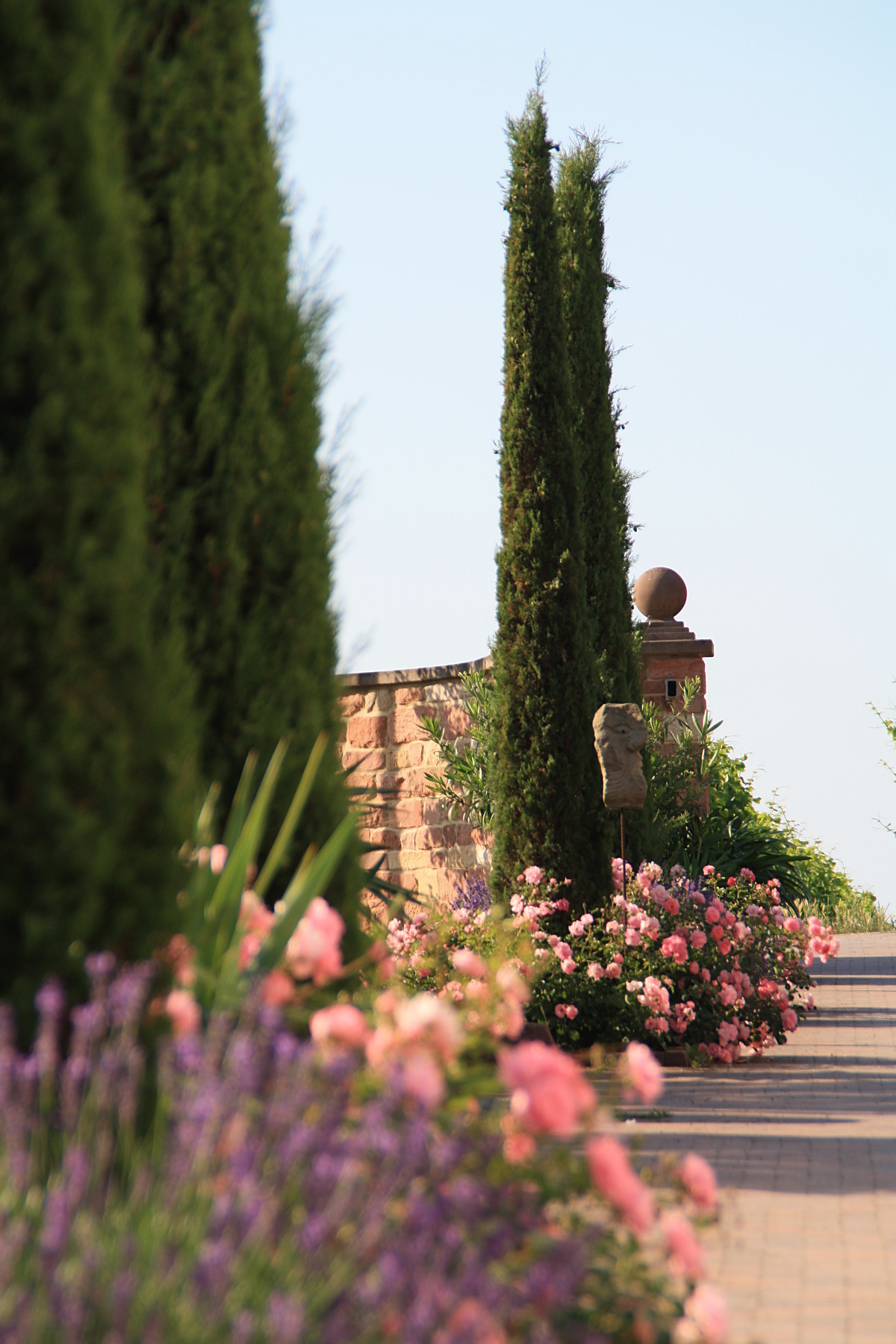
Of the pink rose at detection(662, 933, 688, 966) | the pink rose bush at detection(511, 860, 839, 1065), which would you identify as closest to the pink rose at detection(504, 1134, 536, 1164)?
the pink rose bush at detection(511, 860, 839, 1065)

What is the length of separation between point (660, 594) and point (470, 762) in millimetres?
4228

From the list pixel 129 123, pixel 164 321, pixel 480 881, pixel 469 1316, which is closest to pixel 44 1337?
pixel 469 1316

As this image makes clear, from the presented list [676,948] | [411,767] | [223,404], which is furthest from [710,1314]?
[411,767]

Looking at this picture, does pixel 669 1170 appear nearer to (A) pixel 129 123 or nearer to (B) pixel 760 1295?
(B) pixel 760 1295

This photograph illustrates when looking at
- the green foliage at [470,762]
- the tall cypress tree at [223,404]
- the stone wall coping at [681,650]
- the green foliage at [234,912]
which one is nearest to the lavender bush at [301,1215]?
the green foliage at [234,912]

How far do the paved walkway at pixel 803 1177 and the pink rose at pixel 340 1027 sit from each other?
2.58 ft

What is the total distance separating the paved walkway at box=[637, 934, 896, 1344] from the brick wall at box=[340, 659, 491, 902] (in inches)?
127

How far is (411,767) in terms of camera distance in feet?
39.3

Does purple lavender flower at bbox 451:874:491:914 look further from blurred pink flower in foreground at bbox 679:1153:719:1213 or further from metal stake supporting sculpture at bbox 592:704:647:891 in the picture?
blurred pink flower in foreground at bbox 679:1153:719:1213

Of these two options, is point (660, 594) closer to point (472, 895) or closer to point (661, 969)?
point (472, 895)

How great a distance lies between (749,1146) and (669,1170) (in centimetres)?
376

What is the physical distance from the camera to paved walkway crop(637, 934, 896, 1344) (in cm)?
380

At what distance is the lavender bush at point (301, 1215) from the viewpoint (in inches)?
77.7

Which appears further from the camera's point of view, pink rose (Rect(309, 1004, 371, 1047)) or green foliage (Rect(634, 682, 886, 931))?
green foliage (Rect(634, 682, 886, 931))
